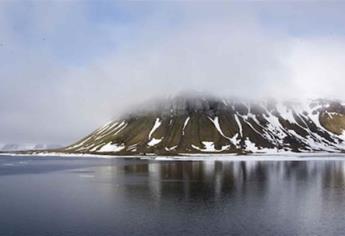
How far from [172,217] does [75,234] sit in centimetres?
1053

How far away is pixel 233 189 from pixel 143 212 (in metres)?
22.1

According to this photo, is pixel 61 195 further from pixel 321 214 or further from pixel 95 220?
pixel 321 214

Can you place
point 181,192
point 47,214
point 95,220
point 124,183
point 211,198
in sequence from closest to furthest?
point 95,220
point 47,214
point 211,198
point 181,192
point 124,183

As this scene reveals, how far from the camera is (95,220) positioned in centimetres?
3906

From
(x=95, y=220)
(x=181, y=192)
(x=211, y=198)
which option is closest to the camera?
(x=95, y=220)

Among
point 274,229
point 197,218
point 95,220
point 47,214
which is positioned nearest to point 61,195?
point 47,214

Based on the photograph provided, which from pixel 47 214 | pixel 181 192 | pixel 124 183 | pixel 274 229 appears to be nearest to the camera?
pixel 274 229

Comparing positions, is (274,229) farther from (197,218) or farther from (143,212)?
(143,212)

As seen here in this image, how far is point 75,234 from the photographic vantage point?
33188 millimetres

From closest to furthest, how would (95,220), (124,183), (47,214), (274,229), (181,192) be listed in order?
1. (274,229)
2. (95,220)
3. (47,214)
4. (181,192)
5. (124,183)

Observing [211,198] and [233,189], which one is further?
[233,189]

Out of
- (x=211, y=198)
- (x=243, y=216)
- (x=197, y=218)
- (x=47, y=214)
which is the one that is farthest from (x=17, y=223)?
(x=211, y=198)

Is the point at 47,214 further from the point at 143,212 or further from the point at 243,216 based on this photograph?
the point at 243,216

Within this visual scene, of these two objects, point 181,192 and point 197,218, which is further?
point 181,192
